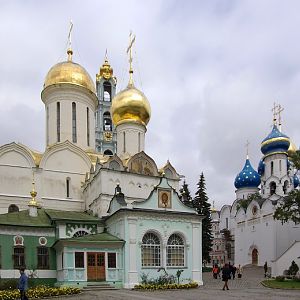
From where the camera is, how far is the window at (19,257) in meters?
25.3

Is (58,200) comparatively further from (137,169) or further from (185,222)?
(185,222)

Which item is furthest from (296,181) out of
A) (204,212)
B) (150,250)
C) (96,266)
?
(96,266)

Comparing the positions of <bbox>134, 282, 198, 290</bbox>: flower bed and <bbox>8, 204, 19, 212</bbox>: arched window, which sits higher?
<bbox>8, 204, 19, 212</bbox>: arched window

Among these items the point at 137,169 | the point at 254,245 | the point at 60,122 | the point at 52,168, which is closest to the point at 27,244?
the point at 52,168

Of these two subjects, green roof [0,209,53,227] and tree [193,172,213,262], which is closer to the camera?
green roof [0,209,53,227]

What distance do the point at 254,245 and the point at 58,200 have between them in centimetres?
2163

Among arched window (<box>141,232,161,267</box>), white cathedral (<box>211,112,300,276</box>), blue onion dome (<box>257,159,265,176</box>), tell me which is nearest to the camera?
arched window (<box>141,232,161,267</box>)

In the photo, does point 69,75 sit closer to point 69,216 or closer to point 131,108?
point 131,108

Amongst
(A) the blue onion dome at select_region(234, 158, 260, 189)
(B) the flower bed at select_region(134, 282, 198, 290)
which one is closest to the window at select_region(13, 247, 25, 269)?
(B) the flower bed at select_region(134, 282, 198, 290)

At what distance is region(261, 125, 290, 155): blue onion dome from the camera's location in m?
48.9

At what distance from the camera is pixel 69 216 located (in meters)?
28.3

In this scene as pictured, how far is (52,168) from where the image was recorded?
3186cm

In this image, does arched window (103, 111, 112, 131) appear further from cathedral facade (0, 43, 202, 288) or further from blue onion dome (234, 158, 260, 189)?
cathedral facade (0, 43, 202, 288)

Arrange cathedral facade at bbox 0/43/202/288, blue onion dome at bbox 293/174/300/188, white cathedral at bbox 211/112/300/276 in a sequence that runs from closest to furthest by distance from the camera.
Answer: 1. cathedral facade at bbox 0/43/202/288
2. white cathedral at bbox 211/112/300/276
3. blue onion dome at bbox 293/174/300/188
